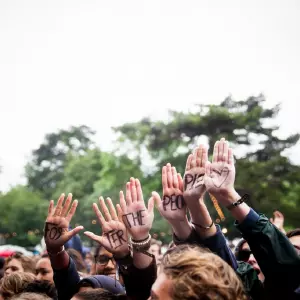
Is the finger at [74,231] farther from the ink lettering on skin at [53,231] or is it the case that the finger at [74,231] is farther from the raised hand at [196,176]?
the raised hand at [196,176]

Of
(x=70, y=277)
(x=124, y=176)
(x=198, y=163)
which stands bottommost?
(x=124, y=176)

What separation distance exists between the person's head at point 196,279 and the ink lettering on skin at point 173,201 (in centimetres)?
49

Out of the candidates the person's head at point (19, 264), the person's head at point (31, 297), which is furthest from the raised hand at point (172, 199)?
the person's head at point (19, 264)

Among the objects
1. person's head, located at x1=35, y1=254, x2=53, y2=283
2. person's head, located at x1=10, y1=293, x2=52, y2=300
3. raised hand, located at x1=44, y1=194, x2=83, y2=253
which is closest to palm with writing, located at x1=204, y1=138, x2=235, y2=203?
raised hand, located at x1=44, y1=194, x2=83, y2=253

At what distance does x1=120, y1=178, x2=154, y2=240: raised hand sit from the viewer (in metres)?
2.51

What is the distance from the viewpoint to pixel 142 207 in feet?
8.47

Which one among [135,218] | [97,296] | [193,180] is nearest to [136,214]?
[135,218]

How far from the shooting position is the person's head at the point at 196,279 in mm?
1792

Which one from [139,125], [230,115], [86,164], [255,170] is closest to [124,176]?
Result: [139,125]

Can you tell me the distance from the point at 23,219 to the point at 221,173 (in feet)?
125

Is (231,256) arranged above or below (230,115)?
above

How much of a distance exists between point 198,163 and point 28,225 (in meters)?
37.3

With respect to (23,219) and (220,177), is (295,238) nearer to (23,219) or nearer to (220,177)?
(220,177)

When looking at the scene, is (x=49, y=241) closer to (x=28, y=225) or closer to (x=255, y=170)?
(x=255, y=170)
